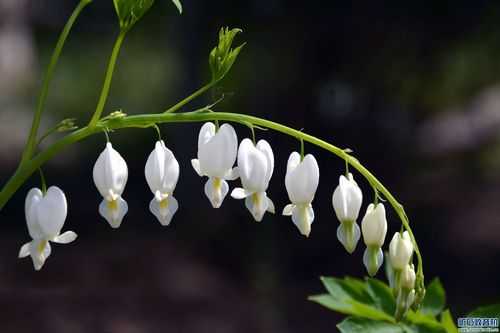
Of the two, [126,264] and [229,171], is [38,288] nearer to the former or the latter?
[126,264]

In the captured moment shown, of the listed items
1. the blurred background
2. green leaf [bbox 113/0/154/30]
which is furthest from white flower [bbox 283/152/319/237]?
the blurred background

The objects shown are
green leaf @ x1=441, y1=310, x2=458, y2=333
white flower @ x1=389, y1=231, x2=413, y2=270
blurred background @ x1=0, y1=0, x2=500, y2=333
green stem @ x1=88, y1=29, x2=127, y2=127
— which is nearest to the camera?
green stem @ x1=88, y1=29, x2=127, y2=127

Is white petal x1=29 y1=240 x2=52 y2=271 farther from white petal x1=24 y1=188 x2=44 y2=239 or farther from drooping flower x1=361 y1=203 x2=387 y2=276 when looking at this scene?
drooping flower x1=361 y1=203 x2=387 y2=276

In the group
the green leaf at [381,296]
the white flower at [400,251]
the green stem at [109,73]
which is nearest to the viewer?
the green stem at [109,73]

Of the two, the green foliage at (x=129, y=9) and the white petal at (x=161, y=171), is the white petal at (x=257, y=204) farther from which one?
the green foliage at (x=129, y=9)

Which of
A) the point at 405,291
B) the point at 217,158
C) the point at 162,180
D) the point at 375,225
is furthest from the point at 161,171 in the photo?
the point at 405,291

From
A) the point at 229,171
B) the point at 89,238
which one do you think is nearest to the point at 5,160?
the point at 89,238

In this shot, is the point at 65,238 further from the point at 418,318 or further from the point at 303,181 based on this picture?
the point at 418,318

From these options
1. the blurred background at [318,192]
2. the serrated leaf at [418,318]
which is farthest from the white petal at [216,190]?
the blurred background at [318,192]
